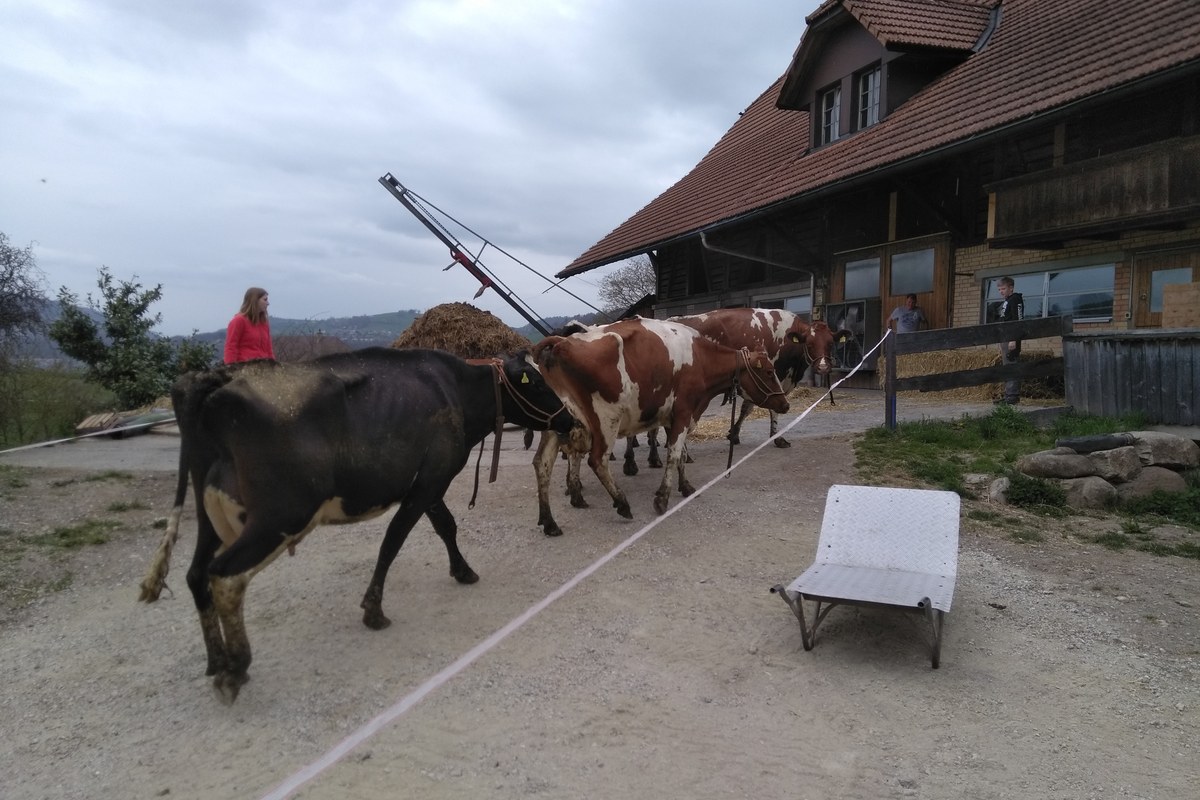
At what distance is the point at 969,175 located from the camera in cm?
1176

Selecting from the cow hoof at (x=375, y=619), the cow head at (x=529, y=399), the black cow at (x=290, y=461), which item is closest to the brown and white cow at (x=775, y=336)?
the cow head at (x=529, y=399)

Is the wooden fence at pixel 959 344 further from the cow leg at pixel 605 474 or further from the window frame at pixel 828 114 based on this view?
the window frame at pixel 828 114

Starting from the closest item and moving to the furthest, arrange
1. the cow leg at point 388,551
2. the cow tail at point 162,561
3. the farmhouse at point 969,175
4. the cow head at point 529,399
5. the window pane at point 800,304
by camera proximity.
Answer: the cow tail at point 162,561 < the cow leg at point 388,551 < the cow head at point 529,399 < the farmhouse at point 969,175 < the window pane at point 800,304

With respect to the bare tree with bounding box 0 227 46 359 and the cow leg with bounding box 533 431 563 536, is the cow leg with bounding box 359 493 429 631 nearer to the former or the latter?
the cow leg with bounding box 533 431 563 536

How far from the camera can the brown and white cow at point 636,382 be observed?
6.01m

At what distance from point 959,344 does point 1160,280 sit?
129 inches

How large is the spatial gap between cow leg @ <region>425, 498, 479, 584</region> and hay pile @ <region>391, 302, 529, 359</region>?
7.18 meters

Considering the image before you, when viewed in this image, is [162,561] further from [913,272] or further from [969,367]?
[913,272]

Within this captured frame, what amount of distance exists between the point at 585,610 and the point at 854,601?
157 centimetres

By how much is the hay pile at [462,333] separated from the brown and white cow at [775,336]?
12.2 feet

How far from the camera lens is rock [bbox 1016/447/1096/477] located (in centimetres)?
615

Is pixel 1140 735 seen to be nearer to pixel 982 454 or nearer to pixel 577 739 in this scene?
pixel 577 739

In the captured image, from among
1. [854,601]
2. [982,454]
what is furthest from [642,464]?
[854,601]

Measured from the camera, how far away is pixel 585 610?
4.30 meters
